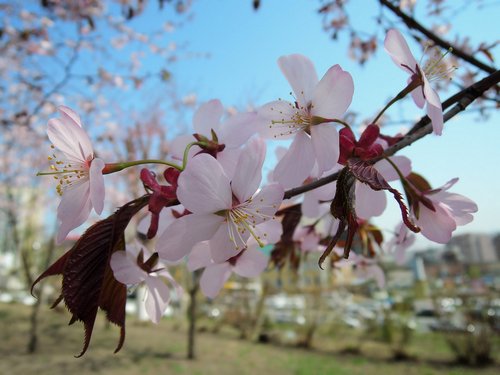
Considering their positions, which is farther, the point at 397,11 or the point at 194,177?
the point at 397,11

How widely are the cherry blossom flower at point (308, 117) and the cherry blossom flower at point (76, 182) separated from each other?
208 mm

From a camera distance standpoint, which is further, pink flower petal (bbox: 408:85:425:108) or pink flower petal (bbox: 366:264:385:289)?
pink flower petal (bbox: 366:264:385:289)

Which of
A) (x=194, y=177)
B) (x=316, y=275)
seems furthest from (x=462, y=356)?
(x=194, y=177)

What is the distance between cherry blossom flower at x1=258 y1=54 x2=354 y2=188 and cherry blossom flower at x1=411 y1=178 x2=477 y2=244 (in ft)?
0.52

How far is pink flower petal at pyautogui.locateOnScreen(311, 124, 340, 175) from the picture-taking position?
43 cm

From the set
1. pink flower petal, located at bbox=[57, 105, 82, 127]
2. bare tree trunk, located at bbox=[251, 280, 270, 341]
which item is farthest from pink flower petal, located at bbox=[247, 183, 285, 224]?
bare tree trunk, located at bbox=[251, 280, 270, 341]

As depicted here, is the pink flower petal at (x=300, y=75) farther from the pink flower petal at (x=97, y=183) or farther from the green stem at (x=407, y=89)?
the pink flower petal at (x=97, y=183)

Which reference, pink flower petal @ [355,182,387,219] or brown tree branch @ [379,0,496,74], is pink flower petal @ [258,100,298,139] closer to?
pink flower petal @ [355,182,387,219]

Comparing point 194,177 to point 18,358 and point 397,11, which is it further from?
point 18,358

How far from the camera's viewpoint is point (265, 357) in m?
5.90

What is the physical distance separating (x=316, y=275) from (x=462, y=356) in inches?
147

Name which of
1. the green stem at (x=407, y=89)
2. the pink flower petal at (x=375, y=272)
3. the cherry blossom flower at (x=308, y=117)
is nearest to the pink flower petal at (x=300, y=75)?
the cherry blossom flower at (x=308, y=117)

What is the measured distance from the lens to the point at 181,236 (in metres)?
0.40

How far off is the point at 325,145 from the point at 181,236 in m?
0.20
